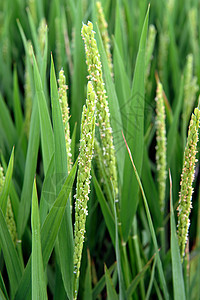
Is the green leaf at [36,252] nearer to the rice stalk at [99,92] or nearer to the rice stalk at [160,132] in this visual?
the rice stalk at [99,92]

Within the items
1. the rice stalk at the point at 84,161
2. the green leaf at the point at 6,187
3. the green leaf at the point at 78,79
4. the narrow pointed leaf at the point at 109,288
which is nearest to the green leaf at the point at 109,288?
the narrow pointed leaf at the point at 109,288

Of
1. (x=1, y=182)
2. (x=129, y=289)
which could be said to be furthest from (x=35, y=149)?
(x=129, y=289)

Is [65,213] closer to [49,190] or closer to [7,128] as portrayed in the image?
[49,190]

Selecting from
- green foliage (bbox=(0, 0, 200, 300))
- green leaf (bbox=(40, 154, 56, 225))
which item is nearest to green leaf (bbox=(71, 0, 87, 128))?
green foliage (bbox=(0, 0, 200, 300))

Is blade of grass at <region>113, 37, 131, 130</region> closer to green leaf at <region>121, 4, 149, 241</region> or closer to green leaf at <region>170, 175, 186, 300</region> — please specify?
green leaf at <region>121, 4, 149, 241</region>

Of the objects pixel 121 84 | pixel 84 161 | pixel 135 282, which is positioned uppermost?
pixel 121 84

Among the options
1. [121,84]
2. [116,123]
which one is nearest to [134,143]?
[116,123]
